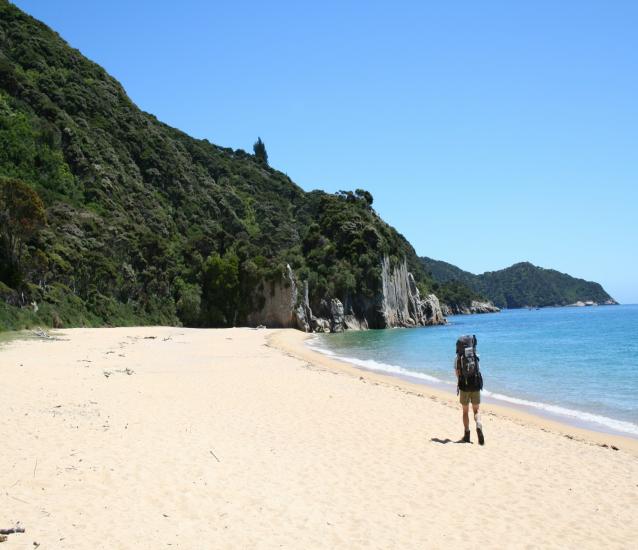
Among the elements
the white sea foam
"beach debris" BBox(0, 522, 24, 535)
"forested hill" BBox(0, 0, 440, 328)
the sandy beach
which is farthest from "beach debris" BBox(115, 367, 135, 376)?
"forested hill" BBox(0, 0, 440, 328)

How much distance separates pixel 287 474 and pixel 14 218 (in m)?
35.9

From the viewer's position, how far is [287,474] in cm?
686

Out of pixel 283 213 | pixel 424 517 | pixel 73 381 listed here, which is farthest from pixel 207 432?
pixel 283 213

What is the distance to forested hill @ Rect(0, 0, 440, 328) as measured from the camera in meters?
40.9

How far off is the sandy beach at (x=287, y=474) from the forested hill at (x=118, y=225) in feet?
83.2

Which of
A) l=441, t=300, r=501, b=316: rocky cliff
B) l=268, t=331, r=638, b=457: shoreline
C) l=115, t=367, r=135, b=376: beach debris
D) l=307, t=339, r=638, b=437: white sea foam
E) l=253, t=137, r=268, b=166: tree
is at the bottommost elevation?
l=307, t=339, r=638, b=437: white sea foam

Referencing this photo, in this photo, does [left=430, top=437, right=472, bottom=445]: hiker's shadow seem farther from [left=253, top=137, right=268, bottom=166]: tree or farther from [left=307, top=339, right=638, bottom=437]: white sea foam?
[left=253, top=137, right=268, bottom=166]: tree

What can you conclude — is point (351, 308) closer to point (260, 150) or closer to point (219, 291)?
point (219, 291)

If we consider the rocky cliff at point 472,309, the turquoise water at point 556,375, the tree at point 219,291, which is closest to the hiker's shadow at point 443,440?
the turquoise water at point 556,375

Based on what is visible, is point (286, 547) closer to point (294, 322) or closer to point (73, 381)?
point (73, 381)

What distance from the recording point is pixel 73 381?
12664mm

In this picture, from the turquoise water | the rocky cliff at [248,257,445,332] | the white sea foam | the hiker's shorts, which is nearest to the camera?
the hiker's shorts

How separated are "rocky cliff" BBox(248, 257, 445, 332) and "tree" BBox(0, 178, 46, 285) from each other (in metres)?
28.8

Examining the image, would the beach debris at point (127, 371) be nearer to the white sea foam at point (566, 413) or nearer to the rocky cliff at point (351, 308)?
the white sea foam at point (566, 413)
